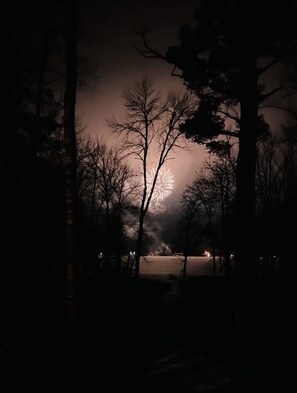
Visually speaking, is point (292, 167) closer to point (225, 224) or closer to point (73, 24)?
point (225, 224)

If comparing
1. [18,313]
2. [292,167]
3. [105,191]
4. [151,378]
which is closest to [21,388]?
[151,378]

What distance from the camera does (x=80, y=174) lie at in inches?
1134

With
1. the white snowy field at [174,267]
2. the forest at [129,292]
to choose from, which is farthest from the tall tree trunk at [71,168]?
the white snowy field at [174,267]

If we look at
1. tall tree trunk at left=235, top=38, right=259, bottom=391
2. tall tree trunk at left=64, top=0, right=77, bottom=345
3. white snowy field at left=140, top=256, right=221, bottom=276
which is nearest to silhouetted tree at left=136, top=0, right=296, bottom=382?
tall tree trunk at left=235, top=38, right=259, bottom=391

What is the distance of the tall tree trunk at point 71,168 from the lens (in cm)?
787

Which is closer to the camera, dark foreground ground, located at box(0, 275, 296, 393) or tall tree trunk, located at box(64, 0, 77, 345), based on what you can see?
dark foreground ground, located at box(0, 275, 296, 393)

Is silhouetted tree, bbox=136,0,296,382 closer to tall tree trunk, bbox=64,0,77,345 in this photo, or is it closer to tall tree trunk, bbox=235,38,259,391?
tall tree trunk, bbox=235,38,259,391

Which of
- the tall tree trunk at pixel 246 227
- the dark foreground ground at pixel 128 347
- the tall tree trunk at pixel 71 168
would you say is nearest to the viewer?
the tall tree trunk at pixel 246 227

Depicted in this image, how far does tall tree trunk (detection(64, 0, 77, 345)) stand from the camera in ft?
25.8

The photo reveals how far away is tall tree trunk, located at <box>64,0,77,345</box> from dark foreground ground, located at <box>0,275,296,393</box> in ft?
3.06

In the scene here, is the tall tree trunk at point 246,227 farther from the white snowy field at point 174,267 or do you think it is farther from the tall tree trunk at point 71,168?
the white snowy field at point 174,267

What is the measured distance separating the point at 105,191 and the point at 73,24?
2578cm

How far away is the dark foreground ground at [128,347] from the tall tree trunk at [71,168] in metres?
0.93

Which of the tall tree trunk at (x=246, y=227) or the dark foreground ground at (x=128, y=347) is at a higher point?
the tall tree trunk at (x=246, y=227)
